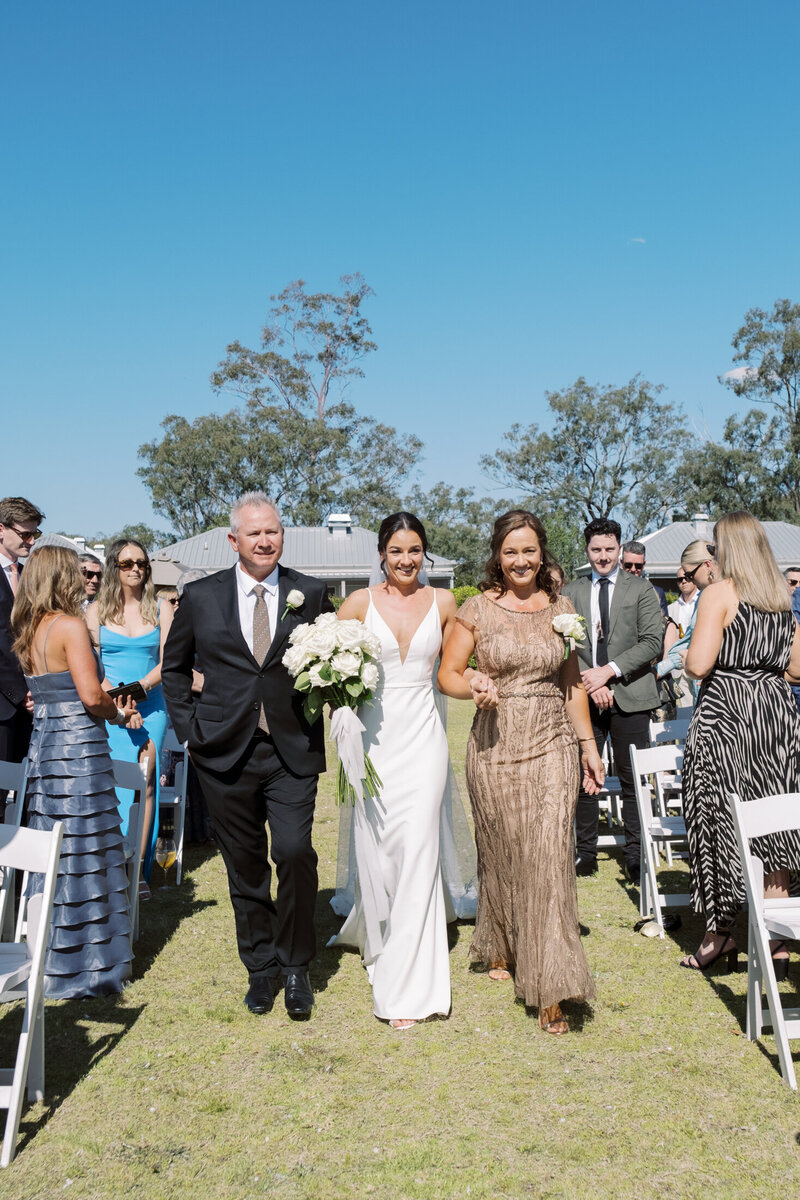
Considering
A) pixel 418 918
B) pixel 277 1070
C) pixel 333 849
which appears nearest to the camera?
pixel 277 1070

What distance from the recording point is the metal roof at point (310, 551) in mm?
46094

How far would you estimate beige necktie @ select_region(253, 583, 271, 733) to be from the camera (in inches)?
199

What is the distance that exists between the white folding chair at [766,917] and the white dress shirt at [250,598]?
2415mm

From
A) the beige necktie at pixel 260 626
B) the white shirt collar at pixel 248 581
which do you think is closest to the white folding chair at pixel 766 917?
the beige necktie at pixel 260 626

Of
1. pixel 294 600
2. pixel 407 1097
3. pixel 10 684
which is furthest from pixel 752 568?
pixel 10 684

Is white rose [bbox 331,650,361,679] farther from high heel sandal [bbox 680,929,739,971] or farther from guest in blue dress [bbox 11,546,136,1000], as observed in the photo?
high heel sandal [bbox 680,929,739,971]

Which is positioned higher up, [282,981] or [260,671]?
[260,671]

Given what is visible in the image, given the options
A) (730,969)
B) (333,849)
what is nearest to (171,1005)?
(730,969)

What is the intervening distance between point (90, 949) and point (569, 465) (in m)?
56.8

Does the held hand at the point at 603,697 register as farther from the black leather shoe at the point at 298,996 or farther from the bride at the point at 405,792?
the black leather shoe at the point at 298,996

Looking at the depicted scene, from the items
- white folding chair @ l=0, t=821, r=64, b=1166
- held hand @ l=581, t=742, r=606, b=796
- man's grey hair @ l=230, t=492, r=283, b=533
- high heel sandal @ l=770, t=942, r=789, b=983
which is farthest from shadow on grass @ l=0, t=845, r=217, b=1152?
high heel sandal @ l=770, t=942, r=789, b=983

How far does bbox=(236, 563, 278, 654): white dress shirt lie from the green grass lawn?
1.95 m

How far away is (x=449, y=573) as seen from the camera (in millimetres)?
50750

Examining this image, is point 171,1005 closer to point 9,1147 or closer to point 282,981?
point 282,981
